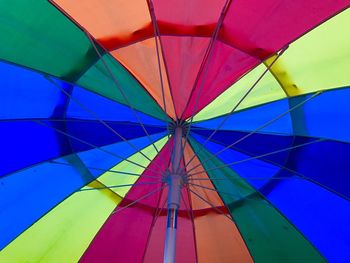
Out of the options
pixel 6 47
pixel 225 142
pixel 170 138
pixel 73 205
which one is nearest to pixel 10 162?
pixel 73 205

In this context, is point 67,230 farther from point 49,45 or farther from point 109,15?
point 109,15

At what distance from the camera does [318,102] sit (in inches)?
110

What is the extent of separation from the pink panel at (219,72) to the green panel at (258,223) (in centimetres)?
59

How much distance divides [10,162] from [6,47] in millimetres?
929

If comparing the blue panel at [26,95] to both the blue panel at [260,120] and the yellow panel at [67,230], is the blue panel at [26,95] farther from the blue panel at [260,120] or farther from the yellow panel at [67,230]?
the blue panel at [260,120]

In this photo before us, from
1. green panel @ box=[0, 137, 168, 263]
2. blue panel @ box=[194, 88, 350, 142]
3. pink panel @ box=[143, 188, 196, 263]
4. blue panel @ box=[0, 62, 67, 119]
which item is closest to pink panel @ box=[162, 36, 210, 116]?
blue panel @ box=[194, 88, 350, 142]

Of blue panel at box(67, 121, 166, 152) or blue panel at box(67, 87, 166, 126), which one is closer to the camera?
blue panel at box(67, 87, 166, 126)

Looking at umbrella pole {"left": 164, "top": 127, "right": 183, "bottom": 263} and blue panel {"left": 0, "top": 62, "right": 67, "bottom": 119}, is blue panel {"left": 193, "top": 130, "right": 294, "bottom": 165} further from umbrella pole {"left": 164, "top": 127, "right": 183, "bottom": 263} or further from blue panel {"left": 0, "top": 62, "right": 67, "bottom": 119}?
blue panel {"left": 0, "top": 62, "right": 67, "bottom": 119}

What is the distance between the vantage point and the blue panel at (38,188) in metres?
3.13

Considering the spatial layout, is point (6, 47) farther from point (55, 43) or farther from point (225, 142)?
point (225, 142)

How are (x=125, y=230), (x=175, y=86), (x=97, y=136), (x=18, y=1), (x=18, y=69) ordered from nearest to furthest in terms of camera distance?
(x=18, y=1) < (x=18, y=69) < (x=175, y=86) < (x=97, y=136) < (x=125, y=230)

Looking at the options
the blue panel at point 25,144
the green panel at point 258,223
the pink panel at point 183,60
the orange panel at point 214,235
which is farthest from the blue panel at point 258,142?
the blue panel at point 25,144

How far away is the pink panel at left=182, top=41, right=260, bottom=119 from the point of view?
2.60 meters

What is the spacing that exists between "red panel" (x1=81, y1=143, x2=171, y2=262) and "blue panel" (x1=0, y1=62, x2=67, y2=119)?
0.91m
